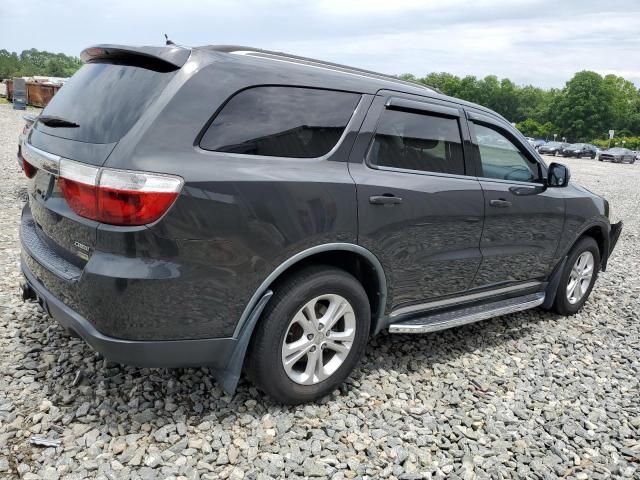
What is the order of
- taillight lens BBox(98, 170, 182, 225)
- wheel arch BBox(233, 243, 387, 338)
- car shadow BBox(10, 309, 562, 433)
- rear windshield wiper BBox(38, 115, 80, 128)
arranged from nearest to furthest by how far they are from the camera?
taillight lens BBox(98, 170, 182, 225)
wheel arch BBox(233, 243, 387, 338)
rear windshield wiper BBox(38, 115, 80, 128)
car shadow BBox(10, 309, 562, 433)

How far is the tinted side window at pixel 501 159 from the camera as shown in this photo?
383cm

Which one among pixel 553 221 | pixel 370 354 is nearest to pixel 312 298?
pixel 370 354

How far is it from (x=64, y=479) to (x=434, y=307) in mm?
2356

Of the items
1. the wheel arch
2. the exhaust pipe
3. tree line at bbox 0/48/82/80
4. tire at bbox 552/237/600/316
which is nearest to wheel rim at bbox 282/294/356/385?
the wheel arch

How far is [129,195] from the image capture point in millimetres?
2293

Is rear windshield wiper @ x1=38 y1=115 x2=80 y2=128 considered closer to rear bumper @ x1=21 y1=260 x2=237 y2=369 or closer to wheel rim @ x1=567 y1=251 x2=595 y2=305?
rear bumper @ x1=21 y1=260 x2=237 y2=369

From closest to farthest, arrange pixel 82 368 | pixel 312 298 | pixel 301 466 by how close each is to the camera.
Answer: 1. pixel 301 466
2. pixel 312 298
3. pixel 82 368

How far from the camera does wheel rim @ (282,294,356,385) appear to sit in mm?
2893

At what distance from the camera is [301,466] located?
2564 mm

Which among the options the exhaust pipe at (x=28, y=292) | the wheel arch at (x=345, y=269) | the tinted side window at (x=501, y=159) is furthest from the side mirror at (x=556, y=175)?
the exhaust pipe at (x=28, y=292)

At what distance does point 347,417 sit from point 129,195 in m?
1.67

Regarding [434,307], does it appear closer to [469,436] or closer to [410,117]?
[469,436]

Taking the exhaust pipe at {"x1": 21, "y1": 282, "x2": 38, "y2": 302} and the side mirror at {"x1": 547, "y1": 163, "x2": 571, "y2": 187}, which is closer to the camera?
the exhaust pipe at {"x1": 21, "y1": 282, "x2": 38, "y2": 302}

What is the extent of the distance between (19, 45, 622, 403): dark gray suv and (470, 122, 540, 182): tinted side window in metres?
0.15
